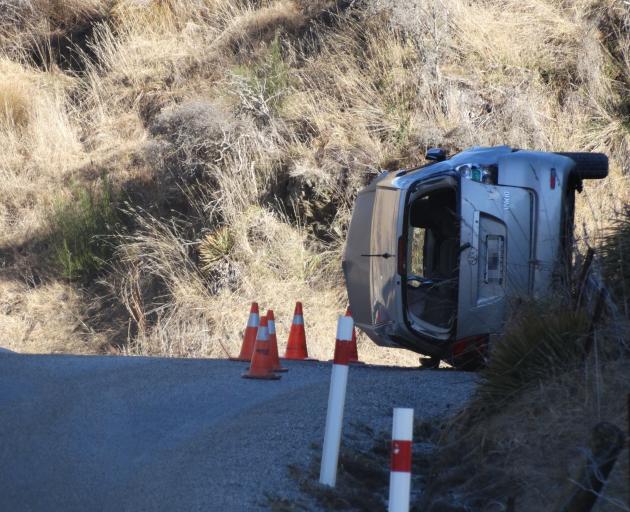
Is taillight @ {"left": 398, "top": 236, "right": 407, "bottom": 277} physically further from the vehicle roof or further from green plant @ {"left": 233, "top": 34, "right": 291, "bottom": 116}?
green plant @ {"left": 233, "top": 34, "right": 291, "bottom": 116}

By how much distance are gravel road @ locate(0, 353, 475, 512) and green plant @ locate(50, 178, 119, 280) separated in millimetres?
9572

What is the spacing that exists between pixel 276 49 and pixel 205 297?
258 inches

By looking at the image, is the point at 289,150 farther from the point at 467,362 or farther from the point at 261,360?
the point at 261,360

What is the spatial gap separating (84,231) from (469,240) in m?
12.6

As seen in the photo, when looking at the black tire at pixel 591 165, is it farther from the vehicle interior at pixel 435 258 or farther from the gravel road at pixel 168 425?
the gravel road at pixel 168 425

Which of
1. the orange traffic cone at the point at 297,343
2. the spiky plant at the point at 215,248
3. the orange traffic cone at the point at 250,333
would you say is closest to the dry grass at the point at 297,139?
the spiky plant at the point at 215,248

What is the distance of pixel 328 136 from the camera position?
64.4 feet

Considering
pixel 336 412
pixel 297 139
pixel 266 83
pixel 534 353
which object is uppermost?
pixel 266 83

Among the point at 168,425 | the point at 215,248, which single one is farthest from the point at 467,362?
the point at 215,248

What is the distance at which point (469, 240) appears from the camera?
1062 cm

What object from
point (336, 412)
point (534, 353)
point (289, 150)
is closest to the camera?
point (336, 412)

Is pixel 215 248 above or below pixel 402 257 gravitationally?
below

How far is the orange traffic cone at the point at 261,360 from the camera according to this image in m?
10.3

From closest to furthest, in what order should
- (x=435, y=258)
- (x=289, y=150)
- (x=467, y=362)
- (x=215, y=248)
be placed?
(x=467, y=362) → (x=435, y=258) → (x=215, y=248) → (x=289, y=150)
